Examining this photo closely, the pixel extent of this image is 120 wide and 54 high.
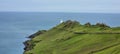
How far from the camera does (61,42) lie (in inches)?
5330

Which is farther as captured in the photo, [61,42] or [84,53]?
[61,42]

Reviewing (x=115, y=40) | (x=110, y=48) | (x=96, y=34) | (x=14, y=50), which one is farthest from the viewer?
(x=14, y=50)

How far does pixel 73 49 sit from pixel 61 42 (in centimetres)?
1971

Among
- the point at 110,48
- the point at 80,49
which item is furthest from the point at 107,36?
the point at 110,48

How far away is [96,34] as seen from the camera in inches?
5113

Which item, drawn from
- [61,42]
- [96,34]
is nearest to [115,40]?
[96,34]

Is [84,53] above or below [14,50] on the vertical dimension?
above

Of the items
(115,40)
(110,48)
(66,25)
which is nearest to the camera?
(110,48)

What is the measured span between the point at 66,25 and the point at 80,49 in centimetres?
6033

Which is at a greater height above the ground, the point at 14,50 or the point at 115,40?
the point at 115,40

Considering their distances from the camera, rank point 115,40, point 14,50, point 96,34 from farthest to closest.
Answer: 1. point 14,50
2. point 96,34
3. point 115,40

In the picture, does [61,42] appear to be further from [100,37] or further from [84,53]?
[84,53]

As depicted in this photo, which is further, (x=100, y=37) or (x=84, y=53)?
(x=100, y=37)

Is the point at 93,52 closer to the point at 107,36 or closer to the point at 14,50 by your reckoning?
the point at 107,36
